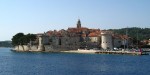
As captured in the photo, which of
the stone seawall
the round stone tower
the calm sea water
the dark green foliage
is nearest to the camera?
the calm sea water

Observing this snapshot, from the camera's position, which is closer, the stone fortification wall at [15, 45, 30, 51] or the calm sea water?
the calm sea water

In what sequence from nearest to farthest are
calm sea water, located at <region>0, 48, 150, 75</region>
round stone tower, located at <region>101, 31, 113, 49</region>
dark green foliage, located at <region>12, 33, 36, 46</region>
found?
calm sea water, located at <region>0, 48, 150, 75</region> < round stone tower, located at <region>101, 31, 113, 49</region> < dark green foliage, located at <region>12, 33, 36, 46</region>

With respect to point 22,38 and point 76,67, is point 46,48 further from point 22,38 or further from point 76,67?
point 76,67

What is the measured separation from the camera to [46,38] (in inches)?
4936

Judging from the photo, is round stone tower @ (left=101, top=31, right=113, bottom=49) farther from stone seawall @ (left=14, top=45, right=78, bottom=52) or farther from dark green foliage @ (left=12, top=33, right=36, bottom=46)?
dark green foliage @ (left=12, top=33, right=36, bottom=46)

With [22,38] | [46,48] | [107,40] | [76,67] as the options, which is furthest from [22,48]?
[76,67]

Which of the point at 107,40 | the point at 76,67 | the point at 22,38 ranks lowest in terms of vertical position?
the point at 76,67

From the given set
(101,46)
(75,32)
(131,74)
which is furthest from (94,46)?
(131,74)

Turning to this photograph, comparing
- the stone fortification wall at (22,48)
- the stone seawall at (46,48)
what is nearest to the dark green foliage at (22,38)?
the stone fortification wall at (22,48)

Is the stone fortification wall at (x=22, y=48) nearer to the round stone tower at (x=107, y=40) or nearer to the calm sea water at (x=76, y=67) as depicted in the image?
the round stone tower at (x=107, y=40)

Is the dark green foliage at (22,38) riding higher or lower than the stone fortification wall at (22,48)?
higher

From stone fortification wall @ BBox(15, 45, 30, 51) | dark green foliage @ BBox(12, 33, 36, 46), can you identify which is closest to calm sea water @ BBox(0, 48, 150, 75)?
stone fortification wall @ BBox(15, 45, 30, 51)

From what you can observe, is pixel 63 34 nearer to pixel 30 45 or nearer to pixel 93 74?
pixel 30 45

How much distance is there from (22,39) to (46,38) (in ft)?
36.4
